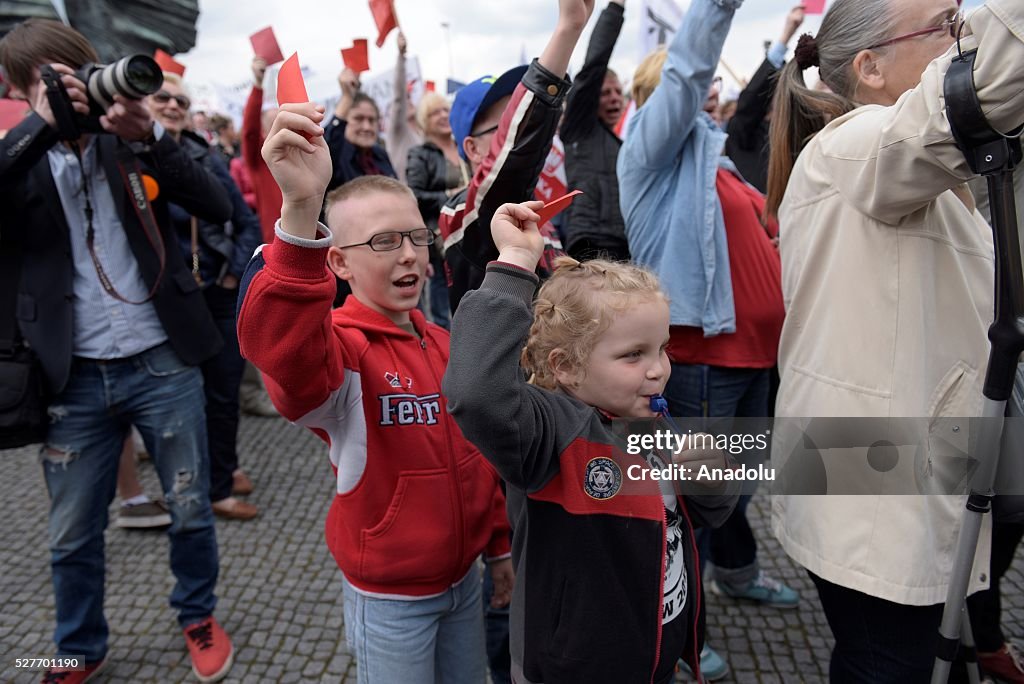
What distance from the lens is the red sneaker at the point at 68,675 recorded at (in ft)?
A: 7.73

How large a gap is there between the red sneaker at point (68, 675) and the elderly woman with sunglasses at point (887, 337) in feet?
7.67

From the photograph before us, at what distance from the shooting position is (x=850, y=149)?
137 cm

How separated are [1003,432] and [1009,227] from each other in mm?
418

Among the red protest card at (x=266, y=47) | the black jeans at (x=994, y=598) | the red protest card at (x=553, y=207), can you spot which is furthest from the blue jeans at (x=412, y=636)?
the red protest card at (x=266, y=47)

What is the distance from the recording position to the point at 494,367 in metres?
1.08

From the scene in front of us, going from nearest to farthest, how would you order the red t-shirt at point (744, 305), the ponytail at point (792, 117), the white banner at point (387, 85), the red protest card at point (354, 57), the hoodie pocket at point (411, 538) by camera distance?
the hoodie pocket at point (411, 538), the ponytail at point (792, 117), the red t-shirt at point (744, 305), the red protest card at point (354, 57), the white banner at point (387, 85)

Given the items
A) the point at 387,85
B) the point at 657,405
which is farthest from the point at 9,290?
the point at 387,85

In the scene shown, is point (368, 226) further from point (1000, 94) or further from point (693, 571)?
point (1000, 94)

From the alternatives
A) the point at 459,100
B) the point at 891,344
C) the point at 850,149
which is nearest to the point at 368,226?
the point at 459,100

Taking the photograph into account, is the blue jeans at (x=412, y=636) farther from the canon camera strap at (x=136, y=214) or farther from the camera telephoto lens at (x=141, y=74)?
the camera telephoto lens at (x=141, y=74)

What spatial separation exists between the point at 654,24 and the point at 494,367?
155 inches

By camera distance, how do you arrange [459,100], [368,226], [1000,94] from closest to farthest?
[1000,94]
[368,226]
[459,100]

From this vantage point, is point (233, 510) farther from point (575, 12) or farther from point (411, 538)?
point (575, 12)

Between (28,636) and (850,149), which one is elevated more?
(850,149)
